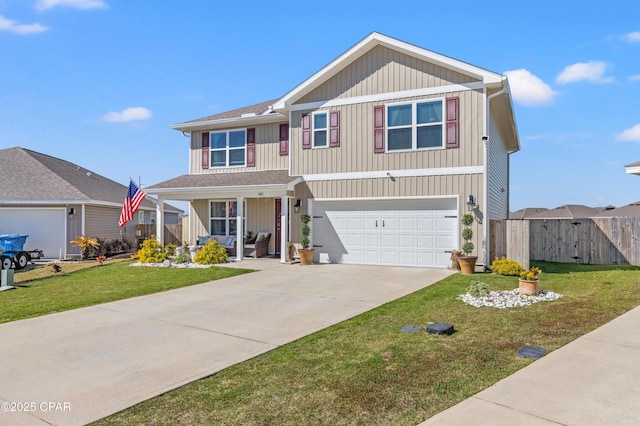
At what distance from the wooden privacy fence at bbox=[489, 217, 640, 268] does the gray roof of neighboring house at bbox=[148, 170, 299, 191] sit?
23.4ft

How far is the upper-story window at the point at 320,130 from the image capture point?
13.9 metres

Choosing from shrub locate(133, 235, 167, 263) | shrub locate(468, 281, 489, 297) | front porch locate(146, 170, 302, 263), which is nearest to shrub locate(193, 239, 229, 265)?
front porch locate(146, 170, 302, 263)

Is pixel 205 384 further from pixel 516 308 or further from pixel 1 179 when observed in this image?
pixel 1 179

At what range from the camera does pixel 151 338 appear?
5559 mm

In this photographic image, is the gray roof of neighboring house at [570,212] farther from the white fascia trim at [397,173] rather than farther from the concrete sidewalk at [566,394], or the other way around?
the concrete sidewalk at [566,394]

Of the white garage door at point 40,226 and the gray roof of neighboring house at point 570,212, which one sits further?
the gray roof of neighboring house at point 570,212

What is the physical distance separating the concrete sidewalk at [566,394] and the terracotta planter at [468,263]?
6085mm

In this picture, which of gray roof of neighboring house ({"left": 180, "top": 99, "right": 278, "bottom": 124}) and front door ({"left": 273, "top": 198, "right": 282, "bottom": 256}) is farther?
gray roof of neighboring house ({"left": 180, "top": 99, "right": 278, "bottom": 124})

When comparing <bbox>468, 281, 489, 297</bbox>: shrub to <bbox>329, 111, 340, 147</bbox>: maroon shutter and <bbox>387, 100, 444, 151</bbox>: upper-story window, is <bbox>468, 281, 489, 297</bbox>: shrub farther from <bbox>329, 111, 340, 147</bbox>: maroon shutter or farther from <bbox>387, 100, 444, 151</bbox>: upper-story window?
<bbox>329, 111, 340, 147</bbox>: maroon shutter

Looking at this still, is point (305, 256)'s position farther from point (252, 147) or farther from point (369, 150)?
point (252, 147)

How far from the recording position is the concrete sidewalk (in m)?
3.07

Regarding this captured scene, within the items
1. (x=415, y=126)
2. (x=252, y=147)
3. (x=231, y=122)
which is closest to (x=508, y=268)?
(x=415, y=126)

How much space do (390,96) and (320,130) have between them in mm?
2629

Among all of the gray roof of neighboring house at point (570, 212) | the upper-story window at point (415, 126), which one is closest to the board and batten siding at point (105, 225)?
the upper-story window at point (415, 126)
